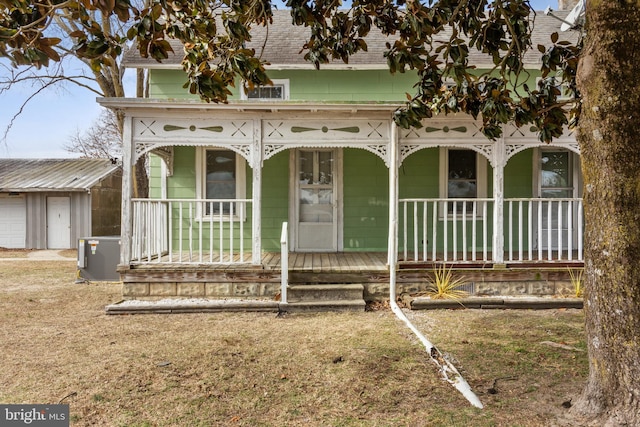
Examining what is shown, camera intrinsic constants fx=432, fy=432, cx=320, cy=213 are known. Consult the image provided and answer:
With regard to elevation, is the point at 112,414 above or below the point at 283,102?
below

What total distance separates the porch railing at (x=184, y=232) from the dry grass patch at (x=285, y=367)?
109 centimetres

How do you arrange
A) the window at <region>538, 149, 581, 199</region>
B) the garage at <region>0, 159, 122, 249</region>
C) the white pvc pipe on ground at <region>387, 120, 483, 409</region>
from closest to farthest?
the white pvc pipe on ground at <region>387, 120, 483, 409</region> < the window at <region>538, 149, 581, 199</region> < the garage at <region>0, 159, 122, 249</region>

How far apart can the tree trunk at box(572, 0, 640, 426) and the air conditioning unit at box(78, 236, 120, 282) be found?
26.7 ft

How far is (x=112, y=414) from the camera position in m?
3.10

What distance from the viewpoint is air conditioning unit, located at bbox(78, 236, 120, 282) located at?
8.49 metres

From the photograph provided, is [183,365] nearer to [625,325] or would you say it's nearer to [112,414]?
[112,414]

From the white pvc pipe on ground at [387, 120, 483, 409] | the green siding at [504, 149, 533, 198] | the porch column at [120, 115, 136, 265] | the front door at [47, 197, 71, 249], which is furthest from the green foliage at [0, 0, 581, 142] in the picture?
the front door at [47, 197, 71, 249]

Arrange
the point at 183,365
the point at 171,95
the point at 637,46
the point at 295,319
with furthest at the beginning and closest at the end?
the point at 171,95, the point at 295,319, the point at 183,365, the point at 637,46

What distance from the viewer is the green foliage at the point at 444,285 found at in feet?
21.1

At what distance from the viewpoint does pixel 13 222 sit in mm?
16359

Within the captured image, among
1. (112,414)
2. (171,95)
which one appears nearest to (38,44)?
(112,414)

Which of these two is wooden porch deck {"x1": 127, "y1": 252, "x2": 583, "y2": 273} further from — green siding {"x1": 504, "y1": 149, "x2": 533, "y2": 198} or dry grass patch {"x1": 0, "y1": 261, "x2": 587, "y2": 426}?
green siding {"x1": 504, "y1": 149, "x2": 533, "y2": 198}

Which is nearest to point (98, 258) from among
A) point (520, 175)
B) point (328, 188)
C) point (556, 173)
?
point (328, 188)

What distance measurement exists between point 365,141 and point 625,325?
4.41 meters
